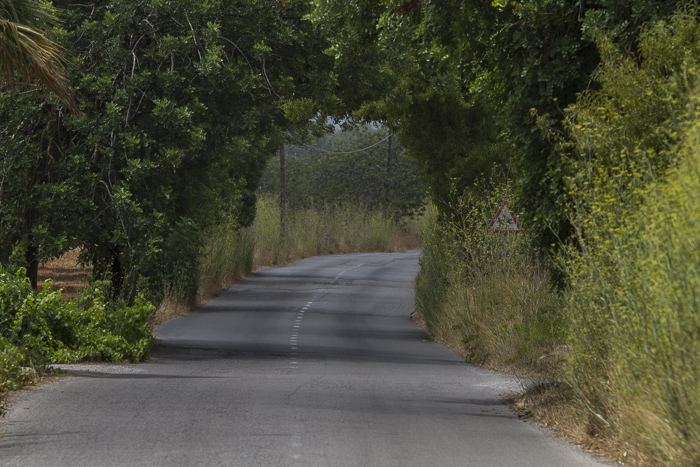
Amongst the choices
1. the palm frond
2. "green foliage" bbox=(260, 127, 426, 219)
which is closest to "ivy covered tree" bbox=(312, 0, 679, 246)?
the palm frond

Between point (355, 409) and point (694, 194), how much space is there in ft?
17.3

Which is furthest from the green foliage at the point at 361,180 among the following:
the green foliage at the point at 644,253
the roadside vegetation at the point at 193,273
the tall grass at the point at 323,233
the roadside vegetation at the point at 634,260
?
the green foliage at the point at 644,253

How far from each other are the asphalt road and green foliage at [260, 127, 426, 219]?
54.4 m

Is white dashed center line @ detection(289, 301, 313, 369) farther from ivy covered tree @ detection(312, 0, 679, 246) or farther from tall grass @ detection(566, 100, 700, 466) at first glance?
tall grass @ detection(566, 100, 700, 466)

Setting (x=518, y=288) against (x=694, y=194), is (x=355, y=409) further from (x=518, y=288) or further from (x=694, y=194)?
(x=518, y=288)

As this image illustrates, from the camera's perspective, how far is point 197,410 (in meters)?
10.2

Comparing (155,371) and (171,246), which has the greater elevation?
(171,246)

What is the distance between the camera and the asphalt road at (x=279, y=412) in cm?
808

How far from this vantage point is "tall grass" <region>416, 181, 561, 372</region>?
50.9 ft

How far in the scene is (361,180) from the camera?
255 ft

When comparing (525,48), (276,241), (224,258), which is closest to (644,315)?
(525,48)

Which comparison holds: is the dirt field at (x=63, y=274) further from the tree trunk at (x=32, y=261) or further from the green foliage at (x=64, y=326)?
the green foliage at (x=64, y=326)

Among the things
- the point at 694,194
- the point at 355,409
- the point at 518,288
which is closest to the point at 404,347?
the point at 518,288

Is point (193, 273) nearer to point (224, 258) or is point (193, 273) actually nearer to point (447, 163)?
point (224, 258)
